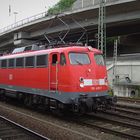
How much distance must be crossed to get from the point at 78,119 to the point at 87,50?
2947 mm

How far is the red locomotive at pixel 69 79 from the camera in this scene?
13.0 metres

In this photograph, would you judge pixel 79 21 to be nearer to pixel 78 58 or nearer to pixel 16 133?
pixel 78 58

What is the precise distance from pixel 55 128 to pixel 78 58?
3104 mm

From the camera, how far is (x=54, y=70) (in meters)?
14.0

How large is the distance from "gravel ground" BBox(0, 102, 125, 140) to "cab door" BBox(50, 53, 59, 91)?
1449 millimetres

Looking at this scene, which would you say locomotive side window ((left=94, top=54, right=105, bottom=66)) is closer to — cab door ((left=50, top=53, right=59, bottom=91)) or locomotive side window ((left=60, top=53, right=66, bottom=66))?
locomotive side window ((left=60, top=53, right=66, bottom=66))

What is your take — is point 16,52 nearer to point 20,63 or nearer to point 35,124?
point 20,63

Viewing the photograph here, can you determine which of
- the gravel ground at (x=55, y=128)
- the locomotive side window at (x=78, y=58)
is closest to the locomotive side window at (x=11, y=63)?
the gravel ground at (x=55, y=128)

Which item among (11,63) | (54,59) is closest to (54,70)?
(54,59)

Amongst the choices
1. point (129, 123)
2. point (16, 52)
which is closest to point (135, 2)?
point (16, 52)

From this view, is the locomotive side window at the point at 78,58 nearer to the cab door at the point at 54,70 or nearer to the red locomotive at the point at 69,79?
the red locomotive at the point at 69,79

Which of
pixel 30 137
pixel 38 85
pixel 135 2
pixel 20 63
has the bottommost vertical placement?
pixel 30 137

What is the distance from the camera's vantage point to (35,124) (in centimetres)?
1314

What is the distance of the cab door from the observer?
543 inches
